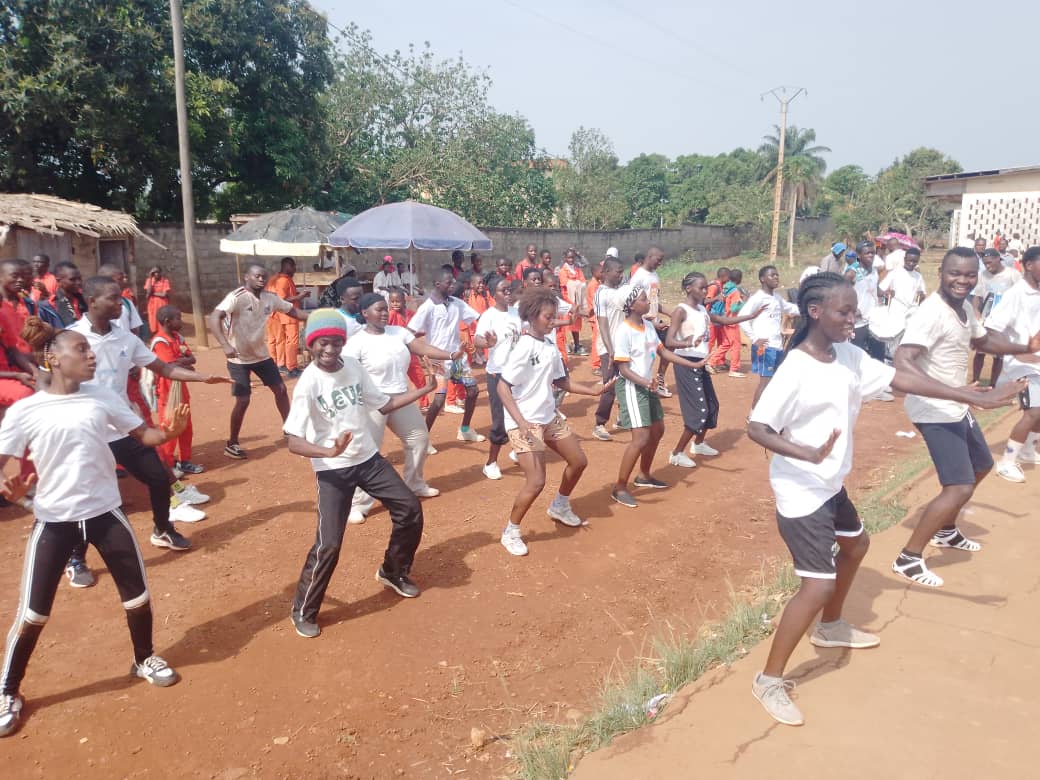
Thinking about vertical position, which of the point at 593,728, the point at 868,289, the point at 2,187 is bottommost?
the point at 593,728

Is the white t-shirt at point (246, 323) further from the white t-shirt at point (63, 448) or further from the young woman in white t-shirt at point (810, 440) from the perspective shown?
the young woman in white t-shirt at point (810, 440)

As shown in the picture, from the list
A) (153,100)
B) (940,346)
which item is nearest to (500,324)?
(940,346)

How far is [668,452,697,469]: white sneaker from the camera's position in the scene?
737cm

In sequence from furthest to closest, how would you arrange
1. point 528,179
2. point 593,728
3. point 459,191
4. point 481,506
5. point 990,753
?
point 528,179, point 459,191, point 481,506, point 593,728, point 990,753

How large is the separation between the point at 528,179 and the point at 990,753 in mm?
28714

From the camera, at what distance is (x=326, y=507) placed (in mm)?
4078

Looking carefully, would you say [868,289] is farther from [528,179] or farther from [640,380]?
[528,179]

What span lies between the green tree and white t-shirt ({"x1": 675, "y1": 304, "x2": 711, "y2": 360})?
43.5 feet

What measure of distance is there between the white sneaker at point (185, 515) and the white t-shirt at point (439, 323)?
2.69 metres

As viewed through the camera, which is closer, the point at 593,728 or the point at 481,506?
the point at 593,728

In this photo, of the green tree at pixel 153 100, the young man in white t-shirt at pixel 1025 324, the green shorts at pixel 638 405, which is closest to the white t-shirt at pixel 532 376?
the green shorts at pixel 638 405

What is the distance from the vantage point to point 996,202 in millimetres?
19266

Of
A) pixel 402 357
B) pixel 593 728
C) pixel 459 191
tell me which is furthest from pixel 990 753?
pixel 459 191

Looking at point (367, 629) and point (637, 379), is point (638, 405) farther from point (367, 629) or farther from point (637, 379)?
point (367, 629)
